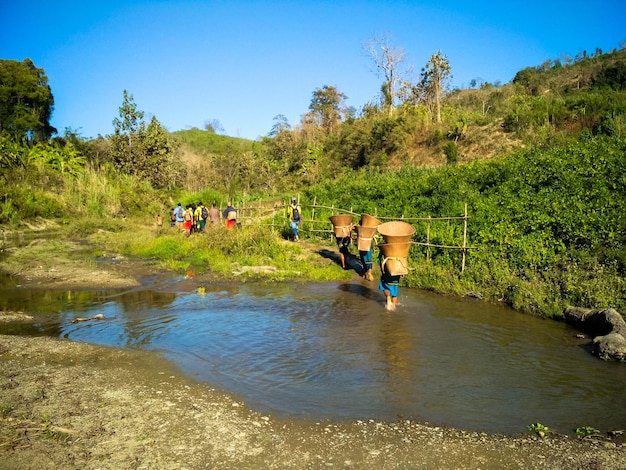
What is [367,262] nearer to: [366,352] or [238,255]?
[238,255]

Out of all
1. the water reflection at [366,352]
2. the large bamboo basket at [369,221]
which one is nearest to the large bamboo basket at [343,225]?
the large bamboo basket at [369,221]

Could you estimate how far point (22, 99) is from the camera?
41.7m

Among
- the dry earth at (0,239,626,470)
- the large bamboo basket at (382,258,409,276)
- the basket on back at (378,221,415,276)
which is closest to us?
the dry earth at (0,239,626,470)

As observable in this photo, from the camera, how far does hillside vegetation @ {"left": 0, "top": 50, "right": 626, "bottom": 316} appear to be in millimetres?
10016

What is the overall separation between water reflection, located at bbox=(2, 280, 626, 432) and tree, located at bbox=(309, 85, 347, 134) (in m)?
41.3

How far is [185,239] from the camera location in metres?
18.7

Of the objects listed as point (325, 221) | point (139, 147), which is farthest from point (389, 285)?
point (139, 147)

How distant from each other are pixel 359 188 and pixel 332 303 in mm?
9772

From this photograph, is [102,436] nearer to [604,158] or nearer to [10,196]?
[604,158]

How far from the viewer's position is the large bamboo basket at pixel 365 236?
11.8 m

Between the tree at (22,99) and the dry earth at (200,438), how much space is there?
40.3 m

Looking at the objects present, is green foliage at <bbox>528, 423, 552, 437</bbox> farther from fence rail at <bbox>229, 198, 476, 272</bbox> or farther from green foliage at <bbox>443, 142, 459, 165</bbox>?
green foliage at <bbox>443, 142, 459, 165</bbox>

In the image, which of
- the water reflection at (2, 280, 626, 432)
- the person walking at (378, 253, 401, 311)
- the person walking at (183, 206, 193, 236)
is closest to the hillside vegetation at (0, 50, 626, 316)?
the water reflection at (2, 280, 626, 432)

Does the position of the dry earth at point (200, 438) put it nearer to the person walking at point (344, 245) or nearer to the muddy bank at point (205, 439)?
the muddy bank at point (205, 439)
